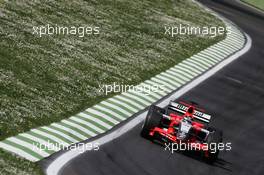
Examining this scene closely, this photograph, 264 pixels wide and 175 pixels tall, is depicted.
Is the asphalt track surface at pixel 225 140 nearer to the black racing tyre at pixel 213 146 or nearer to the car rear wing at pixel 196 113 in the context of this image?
the black racing tyre at pixel 213 146

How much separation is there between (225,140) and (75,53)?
32.2ft

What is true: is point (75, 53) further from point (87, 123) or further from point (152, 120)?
point (152, 120)

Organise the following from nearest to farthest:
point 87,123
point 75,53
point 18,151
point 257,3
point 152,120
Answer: point 18,151
point 152,120
point 87,123
point 75,53
point 257,3

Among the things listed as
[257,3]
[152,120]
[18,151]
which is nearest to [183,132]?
[152,120]

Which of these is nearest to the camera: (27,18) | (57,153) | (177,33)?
(57,153)

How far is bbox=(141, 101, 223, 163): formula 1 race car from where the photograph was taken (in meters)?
24.4

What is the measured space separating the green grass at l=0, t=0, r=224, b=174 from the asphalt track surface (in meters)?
2.34

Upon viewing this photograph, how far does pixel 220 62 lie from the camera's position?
41062 mm

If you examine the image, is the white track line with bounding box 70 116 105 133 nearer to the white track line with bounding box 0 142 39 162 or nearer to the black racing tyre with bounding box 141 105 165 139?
the black racing tyre with bounding box 141 105 165 139

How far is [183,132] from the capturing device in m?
24.8

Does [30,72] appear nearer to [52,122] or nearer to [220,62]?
[52,122]

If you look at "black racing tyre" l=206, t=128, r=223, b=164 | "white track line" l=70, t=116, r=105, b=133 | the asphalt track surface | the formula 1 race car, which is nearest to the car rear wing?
the formula 1 race car

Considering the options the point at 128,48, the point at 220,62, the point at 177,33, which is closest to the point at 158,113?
the point at 128,48

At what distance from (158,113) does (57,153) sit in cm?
463
